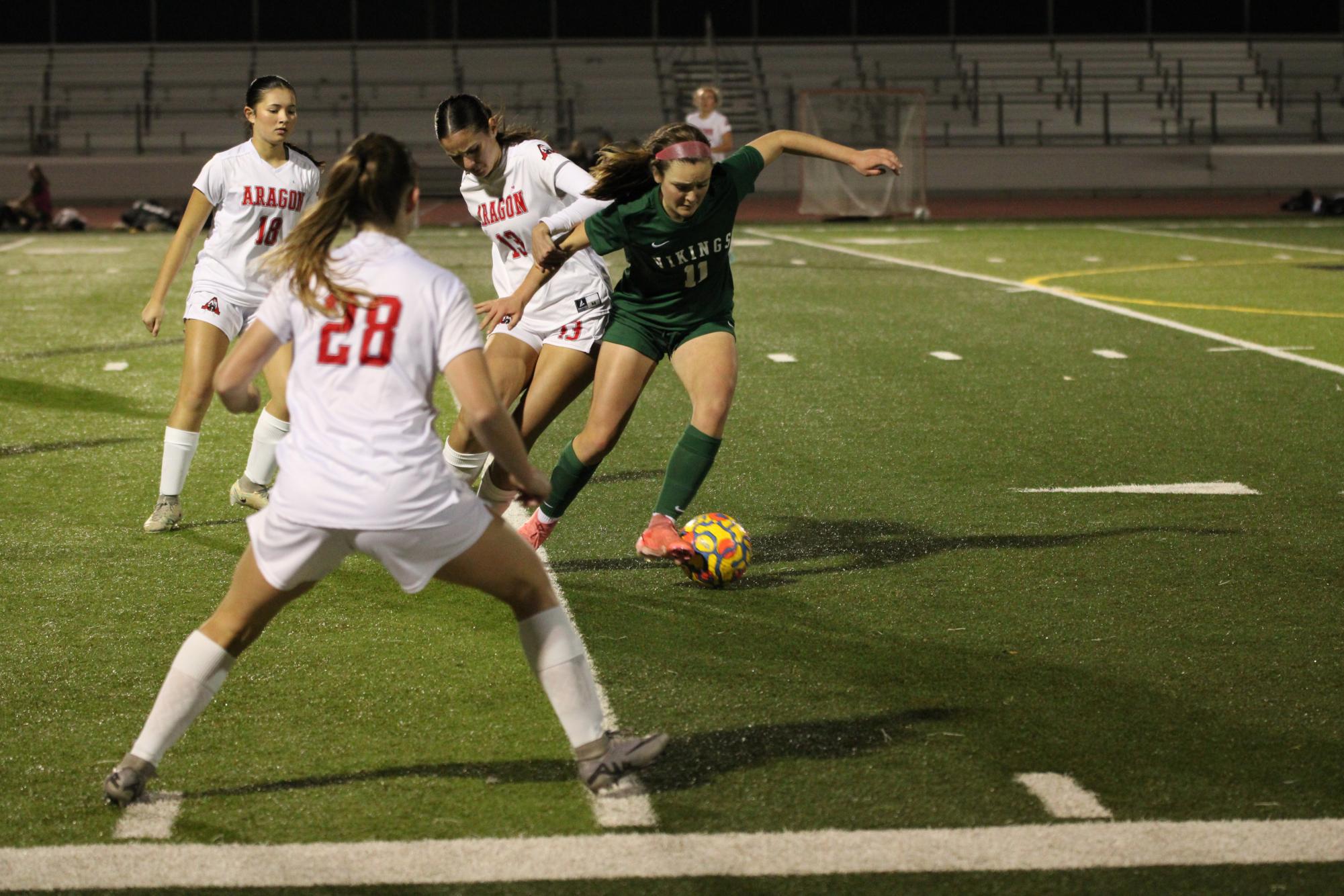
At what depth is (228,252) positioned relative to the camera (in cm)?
717

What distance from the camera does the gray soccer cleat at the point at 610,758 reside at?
12.9 ft

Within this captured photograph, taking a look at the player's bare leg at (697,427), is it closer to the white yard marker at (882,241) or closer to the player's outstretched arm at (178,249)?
the player's outstretched arm at (178,249)

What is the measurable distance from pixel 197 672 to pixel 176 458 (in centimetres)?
351

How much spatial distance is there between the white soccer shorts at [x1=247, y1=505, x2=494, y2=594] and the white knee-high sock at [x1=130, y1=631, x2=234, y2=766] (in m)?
0.27

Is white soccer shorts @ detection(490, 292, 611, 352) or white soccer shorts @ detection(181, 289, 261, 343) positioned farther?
white soccer shorts @ detection(181, 289, 261, 343)

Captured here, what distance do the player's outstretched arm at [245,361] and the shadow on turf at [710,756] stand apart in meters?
1.04

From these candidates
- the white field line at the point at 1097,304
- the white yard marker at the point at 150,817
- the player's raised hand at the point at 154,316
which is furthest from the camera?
the white field line at the point at 1097,304

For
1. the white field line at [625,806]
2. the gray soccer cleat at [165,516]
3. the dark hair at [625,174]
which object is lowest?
the white field line at [625,806]

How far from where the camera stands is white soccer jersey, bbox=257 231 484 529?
141 inches

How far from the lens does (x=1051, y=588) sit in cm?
593

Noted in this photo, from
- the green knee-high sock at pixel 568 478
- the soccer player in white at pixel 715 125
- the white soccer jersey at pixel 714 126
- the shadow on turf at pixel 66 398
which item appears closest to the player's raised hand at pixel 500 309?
the green knee-high sock at pixel 568 478

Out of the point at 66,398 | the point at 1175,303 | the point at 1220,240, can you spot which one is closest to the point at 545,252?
the point at 66,398

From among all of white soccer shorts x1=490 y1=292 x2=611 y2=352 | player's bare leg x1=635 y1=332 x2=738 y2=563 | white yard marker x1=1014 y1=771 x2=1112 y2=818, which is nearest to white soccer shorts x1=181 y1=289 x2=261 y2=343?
white soccer shorts x1=490 y1=292 x2=611 y2=352

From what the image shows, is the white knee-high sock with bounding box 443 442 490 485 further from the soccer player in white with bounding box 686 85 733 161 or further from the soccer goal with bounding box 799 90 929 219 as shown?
the soccer goal with bounding box 799 90 929 219
